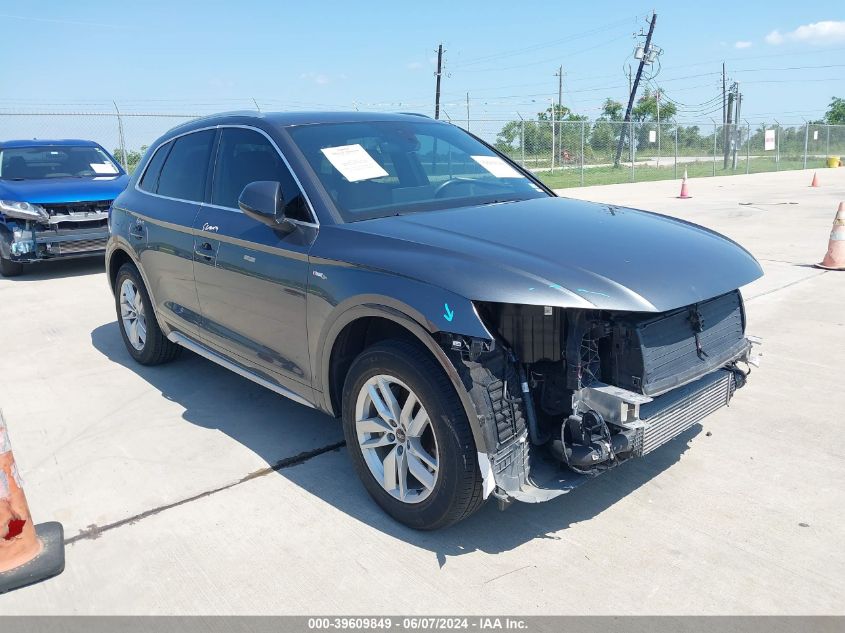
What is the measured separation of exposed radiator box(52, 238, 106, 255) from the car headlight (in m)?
0.38

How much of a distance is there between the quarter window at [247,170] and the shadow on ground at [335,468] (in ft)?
4.38

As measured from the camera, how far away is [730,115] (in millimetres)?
36500

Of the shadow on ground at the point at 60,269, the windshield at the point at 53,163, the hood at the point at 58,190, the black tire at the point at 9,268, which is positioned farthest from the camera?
the windshield at the point at 53,163

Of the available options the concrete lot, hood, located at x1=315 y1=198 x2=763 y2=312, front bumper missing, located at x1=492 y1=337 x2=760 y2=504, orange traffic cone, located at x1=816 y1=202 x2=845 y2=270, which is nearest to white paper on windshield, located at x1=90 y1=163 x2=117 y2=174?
the concrete lot

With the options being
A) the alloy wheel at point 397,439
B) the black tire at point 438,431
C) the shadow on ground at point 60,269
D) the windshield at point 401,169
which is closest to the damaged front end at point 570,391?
the black tire at point 438,431

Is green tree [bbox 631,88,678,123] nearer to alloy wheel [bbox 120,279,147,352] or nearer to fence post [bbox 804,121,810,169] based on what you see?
fence post [bbox 804,121,810,169]

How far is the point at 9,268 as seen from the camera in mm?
9664

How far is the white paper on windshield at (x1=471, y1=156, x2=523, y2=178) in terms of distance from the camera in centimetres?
452

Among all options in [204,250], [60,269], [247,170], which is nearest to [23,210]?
[60,269]

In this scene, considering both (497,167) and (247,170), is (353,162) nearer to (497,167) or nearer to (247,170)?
(247,170)

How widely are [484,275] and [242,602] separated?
1.59 m

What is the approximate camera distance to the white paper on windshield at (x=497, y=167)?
14.8 feet

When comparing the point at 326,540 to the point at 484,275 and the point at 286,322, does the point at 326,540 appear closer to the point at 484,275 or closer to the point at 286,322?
the point at 286,322

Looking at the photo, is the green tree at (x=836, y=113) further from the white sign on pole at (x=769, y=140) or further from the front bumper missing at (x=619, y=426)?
the front bumper missing at (x=619, y=426)
